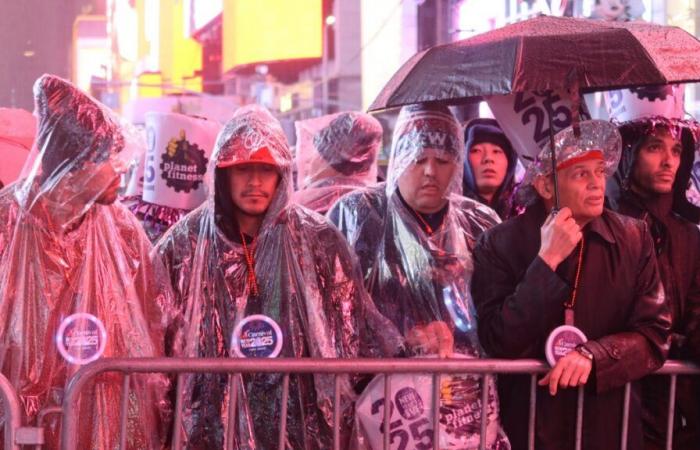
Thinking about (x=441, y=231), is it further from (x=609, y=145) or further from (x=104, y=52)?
(x=104, y=52)

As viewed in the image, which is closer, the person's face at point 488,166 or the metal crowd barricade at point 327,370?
the metal crowd barricade at point 327,370

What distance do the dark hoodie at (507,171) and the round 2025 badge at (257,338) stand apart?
1.86 m

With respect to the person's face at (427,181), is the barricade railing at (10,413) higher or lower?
lower

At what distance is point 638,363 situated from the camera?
12.4ft

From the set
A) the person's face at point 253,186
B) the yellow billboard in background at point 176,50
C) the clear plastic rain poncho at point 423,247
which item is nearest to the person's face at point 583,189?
the clear plastic rain poncho at point 423,247

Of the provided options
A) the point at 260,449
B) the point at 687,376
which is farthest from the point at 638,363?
the point at 260,449

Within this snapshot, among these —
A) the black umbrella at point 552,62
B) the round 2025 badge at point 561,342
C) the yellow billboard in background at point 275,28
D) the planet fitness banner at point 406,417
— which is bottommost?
the planet fitness banner at point 406,417

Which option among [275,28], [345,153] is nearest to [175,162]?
[345,153]

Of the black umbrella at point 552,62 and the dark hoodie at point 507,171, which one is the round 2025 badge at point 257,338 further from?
the dark hoodie at point 507,171

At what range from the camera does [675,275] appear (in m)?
4.28

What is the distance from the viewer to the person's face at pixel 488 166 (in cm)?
541

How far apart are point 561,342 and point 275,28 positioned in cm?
4236

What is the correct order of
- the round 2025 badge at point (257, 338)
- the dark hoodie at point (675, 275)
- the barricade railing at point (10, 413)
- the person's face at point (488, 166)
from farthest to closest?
the person's face at point (488, 166), the dark hoodie at point (675, 275), the round 2025 badge at point (257, 338), the barricade railing at point (10, 413)

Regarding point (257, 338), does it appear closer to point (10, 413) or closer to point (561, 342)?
point (10, 413)
